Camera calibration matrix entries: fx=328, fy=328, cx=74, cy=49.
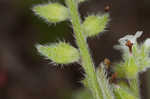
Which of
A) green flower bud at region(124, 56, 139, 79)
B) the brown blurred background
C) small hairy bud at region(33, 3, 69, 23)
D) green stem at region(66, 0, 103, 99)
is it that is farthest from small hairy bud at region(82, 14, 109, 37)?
the brown blurred background

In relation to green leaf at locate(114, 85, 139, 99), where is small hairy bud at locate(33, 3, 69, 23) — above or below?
above

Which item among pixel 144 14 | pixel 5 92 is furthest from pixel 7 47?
pixel 144 14

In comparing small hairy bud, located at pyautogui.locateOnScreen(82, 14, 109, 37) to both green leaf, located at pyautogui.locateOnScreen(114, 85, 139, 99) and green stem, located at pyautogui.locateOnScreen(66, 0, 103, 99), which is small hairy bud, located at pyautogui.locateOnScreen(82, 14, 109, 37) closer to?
green stem, located at pyautogui.locateOnScreen(66, 0, 103, 99)

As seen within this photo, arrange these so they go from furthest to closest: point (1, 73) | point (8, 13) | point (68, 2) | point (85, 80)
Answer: point (8, 13) → point (1, 73) → point (85, 80) → point (68, 2)

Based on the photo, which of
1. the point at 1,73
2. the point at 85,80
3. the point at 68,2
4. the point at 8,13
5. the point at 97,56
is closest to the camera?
the point at 68,2

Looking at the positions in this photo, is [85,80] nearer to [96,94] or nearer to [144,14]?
[96,94]

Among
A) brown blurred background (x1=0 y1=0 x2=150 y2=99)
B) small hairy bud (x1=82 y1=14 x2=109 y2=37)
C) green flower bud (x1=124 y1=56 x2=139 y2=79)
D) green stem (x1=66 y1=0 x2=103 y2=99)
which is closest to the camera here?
green stem (x1=66 y1=0 x2=103 y2=99)
